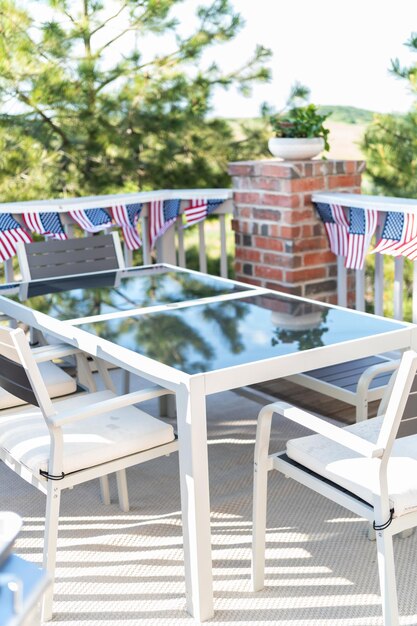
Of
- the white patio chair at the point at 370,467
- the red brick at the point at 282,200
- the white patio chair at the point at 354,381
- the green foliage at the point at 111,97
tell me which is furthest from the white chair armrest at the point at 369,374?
the green foliage at the point at 111,97

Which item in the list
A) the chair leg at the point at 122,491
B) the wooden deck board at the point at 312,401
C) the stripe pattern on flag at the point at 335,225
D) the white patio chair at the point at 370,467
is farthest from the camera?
the stripe pattern on flag at the point at 335,225

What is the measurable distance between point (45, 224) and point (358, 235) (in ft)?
5.42

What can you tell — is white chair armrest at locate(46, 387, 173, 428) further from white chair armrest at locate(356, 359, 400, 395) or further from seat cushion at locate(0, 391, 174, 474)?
white chair armrest at locate(356, 359, 400, 395)

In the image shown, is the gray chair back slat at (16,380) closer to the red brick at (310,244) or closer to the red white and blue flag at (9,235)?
the red white and blue flag at (9,235)

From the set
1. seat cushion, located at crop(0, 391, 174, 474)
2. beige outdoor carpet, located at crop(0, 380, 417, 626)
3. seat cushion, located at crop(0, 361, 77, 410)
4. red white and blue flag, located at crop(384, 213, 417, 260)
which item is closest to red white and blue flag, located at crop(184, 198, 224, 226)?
red white and blue flag, located at crop(384, 213, 417, 260)

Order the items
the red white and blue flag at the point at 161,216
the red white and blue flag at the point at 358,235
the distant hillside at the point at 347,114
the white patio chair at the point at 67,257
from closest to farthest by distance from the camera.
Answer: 1. the white patio chair at the point at 67,257
2. the red white and blue flag at the point at 358,235
3. the red white and blue flag at the point at 161,216
4. the distant hillside at the point at 347,114

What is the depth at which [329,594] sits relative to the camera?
250 cm

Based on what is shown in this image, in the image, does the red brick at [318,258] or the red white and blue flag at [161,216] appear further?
the red white and blue flag at [161,216]

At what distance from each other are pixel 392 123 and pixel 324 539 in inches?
263

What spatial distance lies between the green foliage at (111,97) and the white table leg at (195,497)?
20.9ft

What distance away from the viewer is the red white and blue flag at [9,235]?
174 inches

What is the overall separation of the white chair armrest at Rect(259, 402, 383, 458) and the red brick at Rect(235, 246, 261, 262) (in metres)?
2.28

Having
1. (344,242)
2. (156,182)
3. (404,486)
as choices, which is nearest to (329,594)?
(404,486)

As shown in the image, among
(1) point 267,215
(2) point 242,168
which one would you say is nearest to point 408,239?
(1) point 267,215
